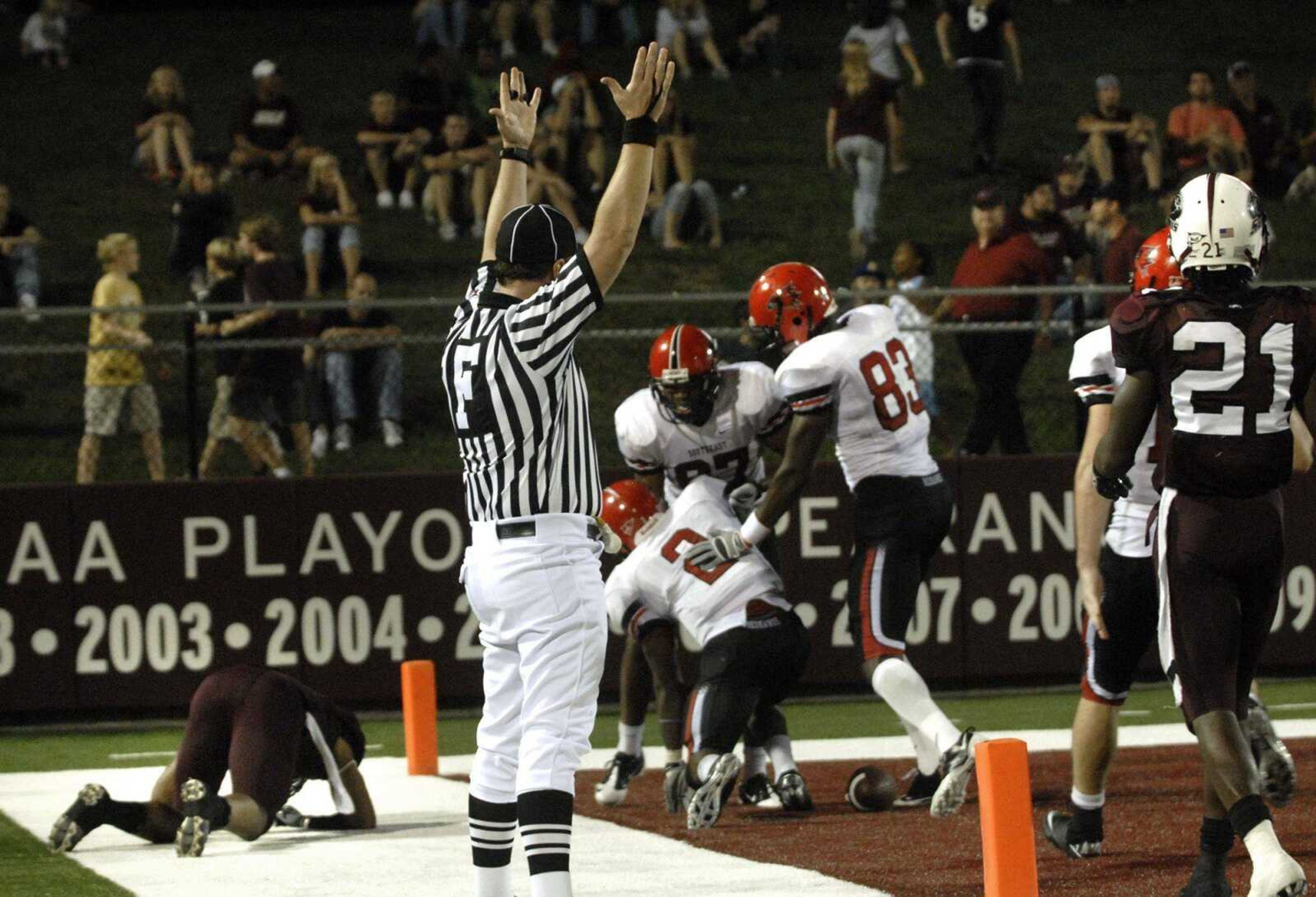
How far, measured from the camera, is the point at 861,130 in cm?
1986

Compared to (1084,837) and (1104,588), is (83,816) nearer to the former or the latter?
(1084,837)

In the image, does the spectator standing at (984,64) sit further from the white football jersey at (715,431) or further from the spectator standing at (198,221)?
the white football jersey at (715,431)

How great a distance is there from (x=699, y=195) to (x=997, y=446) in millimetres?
7684

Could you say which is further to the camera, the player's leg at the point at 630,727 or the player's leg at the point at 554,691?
the player's leg at the point at 630,727

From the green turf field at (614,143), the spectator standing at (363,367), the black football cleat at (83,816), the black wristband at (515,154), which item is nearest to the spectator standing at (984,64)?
the green turf field at (614,143)

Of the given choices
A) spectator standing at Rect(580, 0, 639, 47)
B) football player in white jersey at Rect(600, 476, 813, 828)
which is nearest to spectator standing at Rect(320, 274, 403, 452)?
football player in white jersey at Rect(600, 476, 813, 828)

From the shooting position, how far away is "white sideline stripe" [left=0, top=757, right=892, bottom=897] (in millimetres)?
7223

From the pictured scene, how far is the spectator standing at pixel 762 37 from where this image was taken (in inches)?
1021

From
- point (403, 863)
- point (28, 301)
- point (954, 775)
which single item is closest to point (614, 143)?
point (28, 301)

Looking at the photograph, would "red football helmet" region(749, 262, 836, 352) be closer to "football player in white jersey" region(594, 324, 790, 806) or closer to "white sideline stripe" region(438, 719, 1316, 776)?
"football player in white jersey" region(594, 324, 790, 806)

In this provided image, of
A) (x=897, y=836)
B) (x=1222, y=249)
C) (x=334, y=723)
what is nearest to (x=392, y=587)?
(x=334, y=723)

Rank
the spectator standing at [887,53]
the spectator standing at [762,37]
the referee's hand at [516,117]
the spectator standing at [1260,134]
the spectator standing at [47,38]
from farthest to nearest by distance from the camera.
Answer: the spectator standing at [47,38] → the spectator standing at [762,37] → the spectator standing at [887,53] → the spectator standing at [1260,134] → the referee's hand at [516,117]

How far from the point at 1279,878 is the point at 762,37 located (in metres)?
20.9

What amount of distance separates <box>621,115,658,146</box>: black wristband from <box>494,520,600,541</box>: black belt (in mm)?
1084
